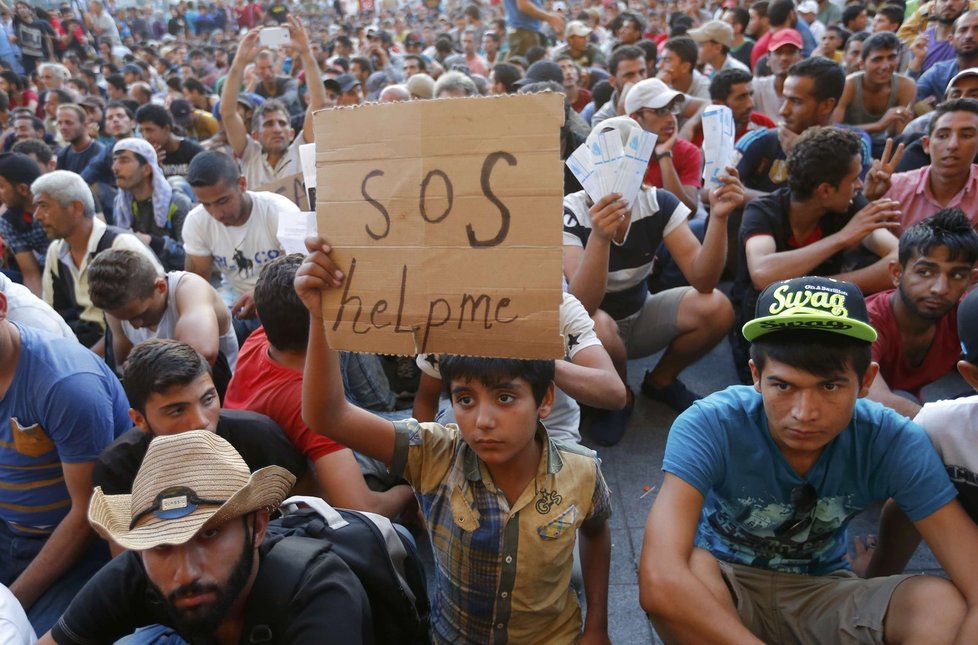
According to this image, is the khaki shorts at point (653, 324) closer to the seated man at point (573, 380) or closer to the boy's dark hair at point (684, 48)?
the seated man at point (573, 380)

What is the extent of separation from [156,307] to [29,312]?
0.52m

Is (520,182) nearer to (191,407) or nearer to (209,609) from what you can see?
(209,609)

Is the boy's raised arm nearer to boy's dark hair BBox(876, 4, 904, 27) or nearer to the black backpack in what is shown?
the black backpack

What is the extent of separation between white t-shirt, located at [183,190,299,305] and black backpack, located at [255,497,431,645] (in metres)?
2.77

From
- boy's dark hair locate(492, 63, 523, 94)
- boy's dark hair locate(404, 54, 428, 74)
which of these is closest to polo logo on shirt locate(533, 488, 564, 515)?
boy's dark hair locate(492, 63, 523, 94)

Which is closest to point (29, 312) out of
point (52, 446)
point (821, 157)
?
point (52, 446)

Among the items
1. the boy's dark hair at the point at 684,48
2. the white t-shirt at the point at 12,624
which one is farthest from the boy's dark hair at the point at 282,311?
the boy's dark hair at the point at 684,48

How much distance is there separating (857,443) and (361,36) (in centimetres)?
1753

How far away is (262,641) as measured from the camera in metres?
1.68

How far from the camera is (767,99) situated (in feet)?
20.6

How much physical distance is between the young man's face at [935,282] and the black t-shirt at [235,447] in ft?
8.29

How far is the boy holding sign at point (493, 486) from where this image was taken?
187 cm

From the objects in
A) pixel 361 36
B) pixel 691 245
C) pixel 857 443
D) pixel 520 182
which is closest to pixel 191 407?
pixel 520 182

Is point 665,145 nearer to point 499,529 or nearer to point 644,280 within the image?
point 644,280
